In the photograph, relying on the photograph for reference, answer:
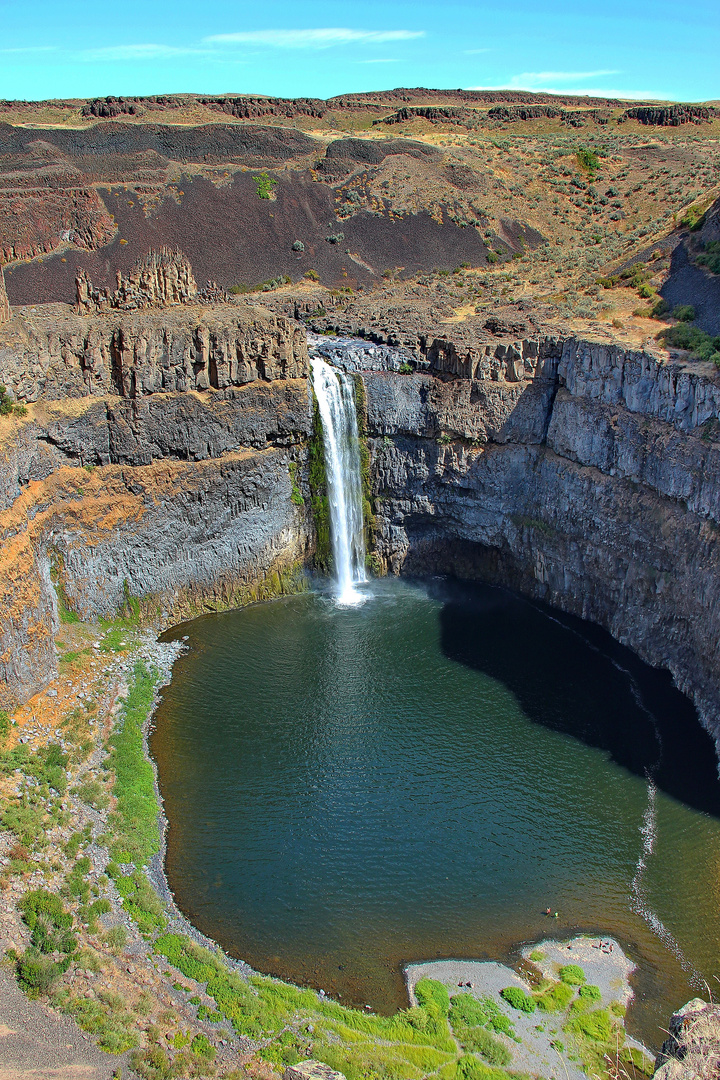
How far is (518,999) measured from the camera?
2473cm

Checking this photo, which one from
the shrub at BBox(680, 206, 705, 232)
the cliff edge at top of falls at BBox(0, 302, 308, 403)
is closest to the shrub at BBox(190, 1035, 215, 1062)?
the cliff edge at top of falls at BBox(0, 302, 308, 403)

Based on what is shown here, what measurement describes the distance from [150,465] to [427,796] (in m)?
21.5

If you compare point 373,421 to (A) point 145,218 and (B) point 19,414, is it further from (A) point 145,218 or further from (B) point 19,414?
(A) point 145,218

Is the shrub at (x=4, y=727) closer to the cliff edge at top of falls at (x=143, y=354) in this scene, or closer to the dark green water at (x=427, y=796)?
the dark green water at (x=427, y=796)

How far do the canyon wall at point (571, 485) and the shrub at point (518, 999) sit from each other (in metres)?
15.8

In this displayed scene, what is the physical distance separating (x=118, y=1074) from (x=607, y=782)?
20.5 metres

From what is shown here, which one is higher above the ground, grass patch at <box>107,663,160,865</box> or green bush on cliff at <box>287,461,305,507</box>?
green bush on cliff at <box>287,461,305,507</box>

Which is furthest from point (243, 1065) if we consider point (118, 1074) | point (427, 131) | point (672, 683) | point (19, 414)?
point (427, 131)

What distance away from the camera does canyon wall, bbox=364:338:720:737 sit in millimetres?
38219

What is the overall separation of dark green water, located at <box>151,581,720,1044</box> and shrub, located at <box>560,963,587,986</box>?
1.63m

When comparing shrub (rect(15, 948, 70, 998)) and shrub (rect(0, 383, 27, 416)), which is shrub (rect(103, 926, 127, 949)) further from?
shrub (rect(0, 383, 27, 416))

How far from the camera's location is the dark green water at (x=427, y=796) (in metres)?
27.2

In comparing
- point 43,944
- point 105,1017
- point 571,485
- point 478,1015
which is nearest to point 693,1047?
point 478,1015

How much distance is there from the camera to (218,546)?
45.5 meters
